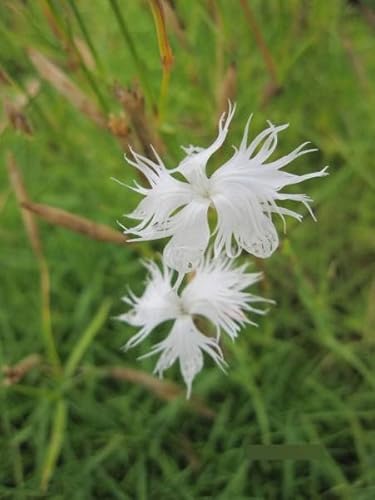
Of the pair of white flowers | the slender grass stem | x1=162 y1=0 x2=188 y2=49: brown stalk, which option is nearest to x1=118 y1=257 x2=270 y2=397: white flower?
the pair of white flowers

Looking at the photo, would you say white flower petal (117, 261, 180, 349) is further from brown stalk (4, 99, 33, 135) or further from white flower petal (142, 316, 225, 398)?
brown stalk (4, 99, 33, 135)

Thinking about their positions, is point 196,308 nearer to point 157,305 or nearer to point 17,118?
point 157,305

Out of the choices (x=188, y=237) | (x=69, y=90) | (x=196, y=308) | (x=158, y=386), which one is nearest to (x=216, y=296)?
(x=196, y=308)

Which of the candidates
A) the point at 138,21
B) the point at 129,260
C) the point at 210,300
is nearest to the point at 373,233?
the point at 129,260

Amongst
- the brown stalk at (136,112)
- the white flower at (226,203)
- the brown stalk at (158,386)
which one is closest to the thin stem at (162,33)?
the brown stalk at (136,112)

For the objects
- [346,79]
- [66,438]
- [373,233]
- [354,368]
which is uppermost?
[346,79]

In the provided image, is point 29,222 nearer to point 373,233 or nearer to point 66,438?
point 66,438
